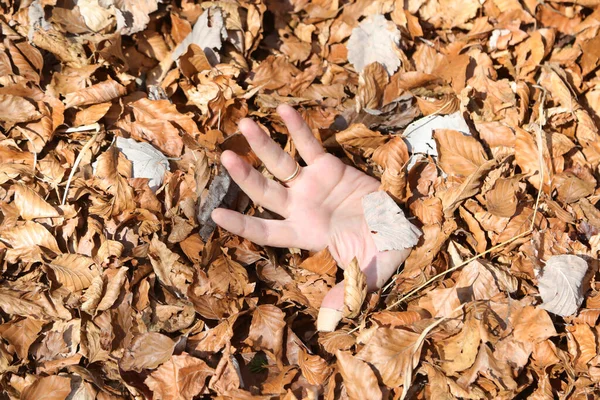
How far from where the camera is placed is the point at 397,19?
1.89 m

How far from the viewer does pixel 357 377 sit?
48.5 inches

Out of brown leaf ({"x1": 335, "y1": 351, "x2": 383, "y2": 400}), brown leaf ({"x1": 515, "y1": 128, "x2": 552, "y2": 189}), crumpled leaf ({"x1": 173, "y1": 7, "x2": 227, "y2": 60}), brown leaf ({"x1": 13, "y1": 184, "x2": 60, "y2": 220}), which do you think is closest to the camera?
brown leaf ({"x1": 335, "y1": 351, "x2": 383, "y2": 400})

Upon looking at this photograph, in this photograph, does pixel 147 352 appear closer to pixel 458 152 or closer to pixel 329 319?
pixel 329 319

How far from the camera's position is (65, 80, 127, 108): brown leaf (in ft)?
5.11

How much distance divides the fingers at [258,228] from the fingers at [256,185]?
46mm

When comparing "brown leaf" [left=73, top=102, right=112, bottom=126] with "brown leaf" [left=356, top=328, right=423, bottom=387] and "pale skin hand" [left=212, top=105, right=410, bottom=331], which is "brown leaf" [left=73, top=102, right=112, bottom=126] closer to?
"pale skin hand" [left=212, top=105, right=410, bottom=331]

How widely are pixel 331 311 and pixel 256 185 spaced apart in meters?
0.36

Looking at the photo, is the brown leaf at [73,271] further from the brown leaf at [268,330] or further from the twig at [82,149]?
the brown leaf at [268,330]

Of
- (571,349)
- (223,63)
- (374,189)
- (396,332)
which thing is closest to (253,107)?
(223,63)

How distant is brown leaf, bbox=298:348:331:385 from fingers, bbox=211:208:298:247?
11.6 inches

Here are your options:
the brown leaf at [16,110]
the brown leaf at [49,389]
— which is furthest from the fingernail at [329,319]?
the brown leaf at [16,110]

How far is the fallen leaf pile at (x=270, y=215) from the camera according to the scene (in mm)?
1299

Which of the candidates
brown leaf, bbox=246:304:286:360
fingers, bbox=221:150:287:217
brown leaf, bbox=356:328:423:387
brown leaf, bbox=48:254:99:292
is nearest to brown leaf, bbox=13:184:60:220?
brown leaf, bbox=48:254:99:292

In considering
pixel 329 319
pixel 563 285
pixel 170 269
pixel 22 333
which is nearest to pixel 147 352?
pixel 170 269
